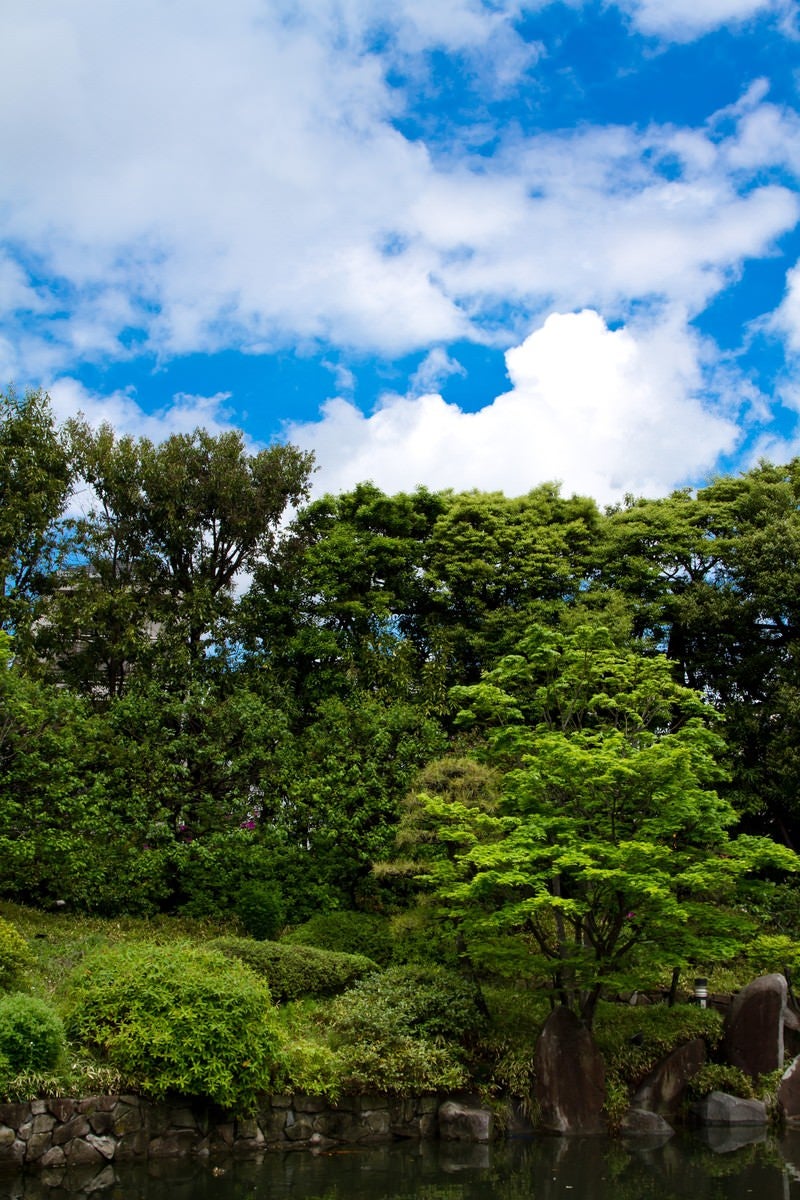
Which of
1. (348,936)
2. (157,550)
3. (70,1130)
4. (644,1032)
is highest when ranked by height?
(157,550)

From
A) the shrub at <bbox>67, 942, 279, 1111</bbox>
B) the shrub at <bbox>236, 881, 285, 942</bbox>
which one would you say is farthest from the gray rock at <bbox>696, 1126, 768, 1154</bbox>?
the shrub at <bbox>236, 881, 285, 942</bbox>

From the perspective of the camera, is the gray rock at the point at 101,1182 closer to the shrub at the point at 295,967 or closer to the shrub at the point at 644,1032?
the shrub at the point at 295,967

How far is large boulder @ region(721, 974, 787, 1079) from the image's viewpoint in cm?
1246

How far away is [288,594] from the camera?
21328 mm

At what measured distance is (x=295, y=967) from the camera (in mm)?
12930

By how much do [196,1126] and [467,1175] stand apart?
9.27 ft

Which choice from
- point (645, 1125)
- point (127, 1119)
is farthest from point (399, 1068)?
point (645, 1125)

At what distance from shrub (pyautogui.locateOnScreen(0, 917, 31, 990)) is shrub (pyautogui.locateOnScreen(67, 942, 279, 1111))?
0.74 meters

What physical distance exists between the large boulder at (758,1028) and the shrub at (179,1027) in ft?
20.6

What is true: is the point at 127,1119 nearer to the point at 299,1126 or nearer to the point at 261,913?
the point at 299,1126

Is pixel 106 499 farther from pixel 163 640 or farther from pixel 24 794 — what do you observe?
pixel 24 794

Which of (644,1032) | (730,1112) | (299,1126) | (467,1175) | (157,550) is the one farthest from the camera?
(157,550)

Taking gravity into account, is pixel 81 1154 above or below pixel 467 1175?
above

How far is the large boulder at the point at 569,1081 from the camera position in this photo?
444 inches
